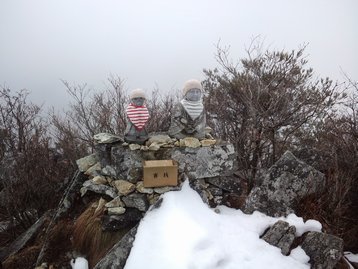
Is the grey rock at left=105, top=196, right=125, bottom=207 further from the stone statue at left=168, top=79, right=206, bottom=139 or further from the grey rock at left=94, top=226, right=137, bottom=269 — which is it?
the stone statue at left=168, top=79, right=206, bottom=139

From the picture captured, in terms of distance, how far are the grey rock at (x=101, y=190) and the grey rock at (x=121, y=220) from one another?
363mm

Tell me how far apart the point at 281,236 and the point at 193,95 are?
91.7 inches

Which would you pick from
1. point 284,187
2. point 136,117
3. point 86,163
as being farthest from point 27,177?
point 284,187

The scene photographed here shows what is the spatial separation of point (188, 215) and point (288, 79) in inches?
229

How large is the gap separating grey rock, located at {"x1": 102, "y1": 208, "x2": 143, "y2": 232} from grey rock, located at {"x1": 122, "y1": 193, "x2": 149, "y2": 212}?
0.26 feet

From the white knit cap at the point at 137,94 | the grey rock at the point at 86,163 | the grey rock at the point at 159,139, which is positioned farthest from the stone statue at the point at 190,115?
the grey rock at the point at 86,163

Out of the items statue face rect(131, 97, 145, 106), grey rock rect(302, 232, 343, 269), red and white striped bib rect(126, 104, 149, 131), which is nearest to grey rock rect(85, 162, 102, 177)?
red and white striped bib rect(126, 104, 149, 131)

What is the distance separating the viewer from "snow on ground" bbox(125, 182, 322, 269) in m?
2.81

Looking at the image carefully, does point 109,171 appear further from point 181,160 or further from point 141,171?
point 181,160

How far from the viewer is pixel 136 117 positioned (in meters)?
3.93

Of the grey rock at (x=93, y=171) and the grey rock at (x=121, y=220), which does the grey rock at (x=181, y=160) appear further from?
the grey rock at (x=121, y=220)

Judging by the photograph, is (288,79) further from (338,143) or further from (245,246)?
(245,246)

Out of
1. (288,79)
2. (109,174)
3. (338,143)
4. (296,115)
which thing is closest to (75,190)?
(109,174)

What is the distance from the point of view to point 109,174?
13.5ft
